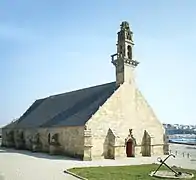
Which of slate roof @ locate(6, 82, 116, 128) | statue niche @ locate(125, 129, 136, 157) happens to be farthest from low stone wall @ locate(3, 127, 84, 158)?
statue niche @ locate(125, 129, 136, 157)

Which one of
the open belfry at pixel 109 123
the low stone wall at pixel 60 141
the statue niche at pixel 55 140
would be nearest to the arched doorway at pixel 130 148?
the open belfry at pixel 109 123

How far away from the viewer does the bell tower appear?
3597cm

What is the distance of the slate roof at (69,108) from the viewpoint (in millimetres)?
34281

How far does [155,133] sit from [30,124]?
1796 cm

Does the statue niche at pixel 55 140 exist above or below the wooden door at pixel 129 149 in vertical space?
above

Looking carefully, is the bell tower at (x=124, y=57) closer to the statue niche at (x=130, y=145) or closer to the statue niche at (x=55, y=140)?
the statue niche at (x=130, y=145)

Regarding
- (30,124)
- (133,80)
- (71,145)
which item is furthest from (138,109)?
(30,124)

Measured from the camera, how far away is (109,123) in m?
33.3

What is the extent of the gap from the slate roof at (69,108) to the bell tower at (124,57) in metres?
1.63

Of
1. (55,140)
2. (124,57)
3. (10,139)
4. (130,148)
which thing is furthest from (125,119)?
(10,139)

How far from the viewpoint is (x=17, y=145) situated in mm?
46594

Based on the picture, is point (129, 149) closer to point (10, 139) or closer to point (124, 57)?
point (124, 57)

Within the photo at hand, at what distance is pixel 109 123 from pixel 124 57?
26.2 feet

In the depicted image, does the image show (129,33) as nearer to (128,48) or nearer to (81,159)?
(128,48)
